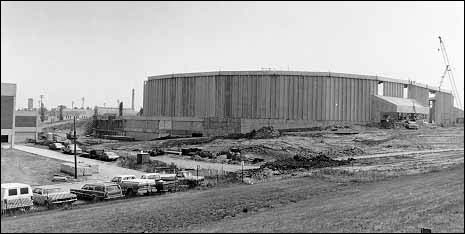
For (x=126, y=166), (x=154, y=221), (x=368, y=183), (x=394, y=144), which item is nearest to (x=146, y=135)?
(x=126, y=166)

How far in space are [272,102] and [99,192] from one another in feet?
154

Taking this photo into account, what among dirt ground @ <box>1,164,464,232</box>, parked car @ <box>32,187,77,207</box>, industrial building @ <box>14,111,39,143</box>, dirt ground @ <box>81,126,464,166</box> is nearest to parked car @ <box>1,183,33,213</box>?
parked car @ <box>32,187,77,207</box>

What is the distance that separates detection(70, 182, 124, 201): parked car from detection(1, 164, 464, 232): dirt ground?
3.80 feet

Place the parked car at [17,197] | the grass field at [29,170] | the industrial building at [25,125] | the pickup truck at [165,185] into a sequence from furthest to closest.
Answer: the industrial building at [25,125], the grass field at [29,170], the pickup truck at [165,185], the parked car at [17,197]

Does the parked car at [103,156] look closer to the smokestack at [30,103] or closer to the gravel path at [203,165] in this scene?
the gravel path at [203,165]

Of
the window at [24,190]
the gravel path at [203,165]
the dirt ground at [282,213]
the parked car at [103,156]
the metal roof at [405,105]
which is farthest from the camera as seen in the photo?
the metal roof at [405,105]

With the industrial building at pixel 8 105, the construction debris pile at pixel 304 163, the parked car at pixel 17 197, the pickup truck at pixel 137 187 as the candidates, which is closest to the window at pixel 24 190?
the parked car at pixel 17 197

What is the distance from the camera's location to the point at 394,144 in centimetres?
4706

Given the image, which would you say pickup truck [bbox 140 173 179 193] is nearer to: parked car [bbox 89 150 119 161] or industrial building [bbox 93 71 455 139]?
parked car [bbox 89 150 119 161]

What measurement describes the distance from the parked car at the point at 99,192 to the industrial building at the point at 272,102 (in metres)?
43.0

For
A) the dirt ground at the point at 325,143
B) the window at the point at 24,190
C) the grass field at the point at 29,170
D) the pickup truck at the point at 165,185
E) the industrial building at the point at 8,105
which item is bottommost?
the grass field at the point at 29,170

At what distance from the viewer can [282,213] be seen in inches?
598

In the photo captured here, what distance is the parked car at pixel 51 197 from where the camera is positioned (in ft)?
69.0

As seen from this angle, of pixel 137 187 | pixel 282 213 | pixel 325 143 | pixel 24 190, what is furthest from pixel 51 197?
pixel 325 143
